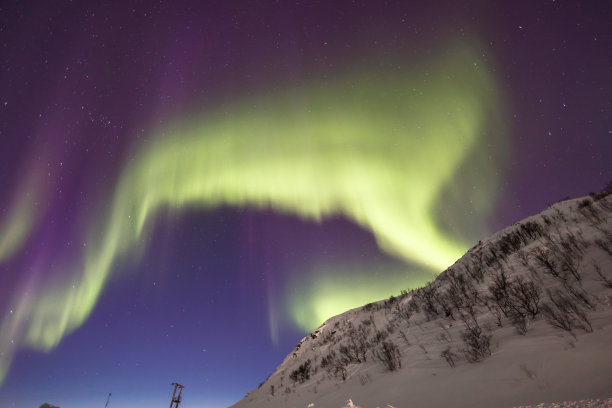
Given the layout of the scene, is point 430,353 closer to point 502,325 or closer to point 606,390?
point 502,325

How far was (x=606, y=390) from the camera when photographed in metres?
1.95

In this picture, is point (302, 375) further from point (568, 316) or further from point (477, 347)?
point (568, 316)

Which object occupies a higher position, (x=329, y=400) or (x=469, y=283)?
(x=469, y=283)

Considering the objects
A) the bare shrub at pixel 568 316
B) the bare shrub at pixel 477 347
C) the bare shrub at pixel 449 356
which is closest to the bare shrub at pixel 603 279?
the bare shrub at pixel 568 316

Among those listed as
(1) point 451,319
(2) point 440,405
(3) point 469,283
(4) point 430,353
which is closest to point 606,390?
(2) point 440,405

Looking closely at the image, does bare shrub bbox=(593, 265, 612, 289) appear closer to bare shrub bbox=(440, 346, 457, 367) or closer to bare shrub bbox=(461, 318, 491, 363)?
bare shrub bbox=(461, 318, 491, 363)

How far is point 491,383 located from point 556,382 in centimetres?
63

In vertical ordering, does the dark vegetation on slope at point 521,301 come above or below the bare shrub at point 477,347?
above

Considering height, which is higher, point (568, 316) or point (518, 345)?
point (568, 316)

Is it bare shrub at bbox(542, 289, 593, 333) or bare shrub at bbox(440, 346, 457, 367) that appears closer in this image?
bare shrub at bbox(542, 289, 593, 333)

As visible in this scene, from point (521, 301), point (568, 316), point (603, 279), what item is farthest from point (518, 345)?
point (603, 279)

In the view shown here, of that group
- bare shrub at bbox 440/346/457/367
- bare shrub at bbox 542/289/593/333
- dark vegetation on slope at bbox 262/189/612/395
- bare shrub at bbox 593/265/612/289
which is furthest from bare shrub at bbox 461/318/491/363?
bare shrub at bbox 593/265/612/289

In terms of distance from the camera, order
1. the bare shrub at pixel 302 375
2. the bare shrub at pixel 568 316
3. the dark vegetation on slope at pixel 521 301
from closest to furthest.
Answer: the bare shrub at pixel 568 316 → the dark vegetation on slope at pixel 521 301 → the bare shrub at pixel 302 375

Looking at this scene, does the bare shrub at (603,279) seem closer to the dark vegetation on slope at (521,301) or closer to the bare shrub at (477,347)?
the dark vegetation on slope at (521,301)
